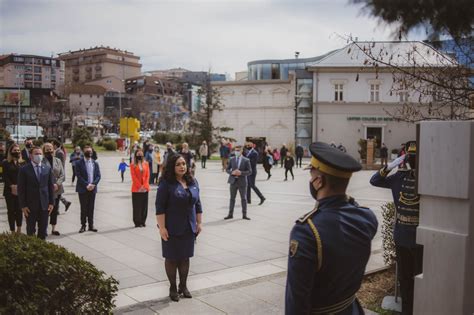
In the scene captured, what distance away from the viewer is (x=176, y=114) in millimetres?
101000

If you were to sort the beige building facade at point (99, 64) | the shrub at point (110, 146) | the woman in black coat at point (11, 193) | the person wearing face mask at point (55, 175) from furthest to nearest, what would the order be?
the beige building facade at point (99, 64) < the shrub at point (110, 146) < the person wearing face mask at point (55, 175) < the woman in black coat at point (11, 193)

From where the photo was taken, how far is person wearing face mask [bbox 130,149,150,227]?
11.1 m

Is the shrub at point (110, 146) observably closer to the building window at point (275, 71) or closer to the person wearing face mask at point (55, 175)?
the building window at point (275, 71)

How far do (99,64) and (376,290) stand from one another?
14707cm

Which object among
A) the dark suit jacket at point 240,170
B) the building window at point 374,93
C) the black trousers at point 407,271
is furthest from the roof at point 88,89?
the black trousers at point 407,271

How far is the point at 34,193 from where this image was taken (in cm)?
848

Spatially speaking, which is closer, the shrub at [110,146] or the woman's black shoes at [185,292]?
the woman's black shoes at [185,292]

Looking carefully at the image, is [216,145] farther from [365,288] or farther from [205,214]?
[365,288]

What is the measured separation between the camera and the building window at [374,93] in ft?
164

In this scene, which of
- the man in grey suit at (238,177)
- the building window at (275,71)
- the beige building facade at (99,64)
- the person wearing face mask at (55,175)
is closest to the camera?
the person wearing face mask at (55,175)

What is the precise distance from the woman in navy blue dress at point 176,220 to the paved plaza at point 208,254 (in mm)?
382

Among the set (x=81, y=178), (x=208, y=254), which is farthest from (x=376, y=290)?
(x=81, y=178)

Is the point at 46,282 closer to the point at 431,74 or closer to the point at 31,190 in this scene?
the point at 431,74

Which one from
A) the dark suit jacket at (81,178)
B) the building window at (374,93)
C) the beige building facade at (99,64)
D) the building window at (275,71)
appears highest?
the beige building facade at (99,64)
